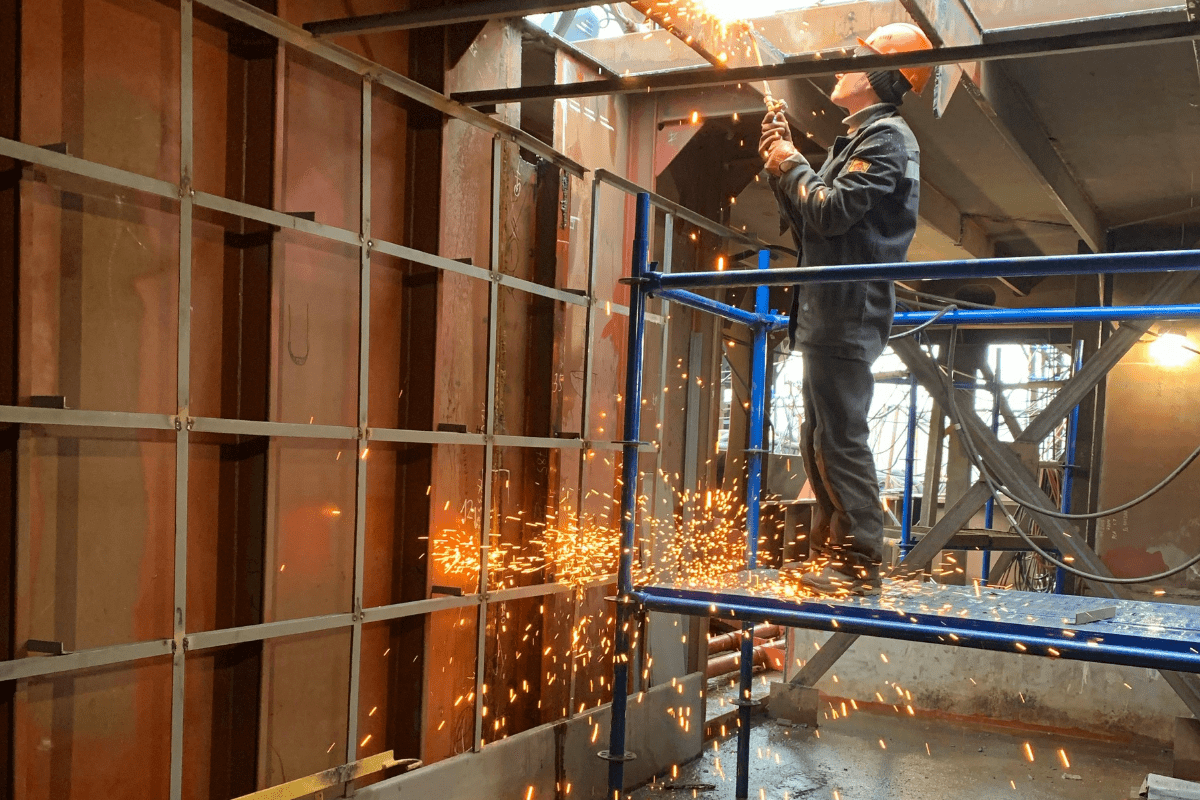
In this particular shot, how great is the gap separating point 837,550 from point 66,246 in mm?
2476

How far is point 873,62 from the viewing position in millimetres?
3104

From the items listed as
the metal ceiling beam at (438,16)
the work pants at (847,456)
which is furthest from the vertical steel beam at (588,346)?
the metal ceiling beam at (438,16)

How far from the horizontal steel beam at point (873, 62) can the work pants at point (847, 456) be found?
0.93 meters

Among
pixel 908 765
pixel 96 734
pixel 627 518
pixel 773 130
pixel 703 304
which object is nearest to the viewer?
pixel 96 734

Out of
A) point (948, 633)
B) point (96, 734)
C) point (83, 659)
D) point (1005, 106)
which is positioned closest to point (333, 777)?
point (96, 734)

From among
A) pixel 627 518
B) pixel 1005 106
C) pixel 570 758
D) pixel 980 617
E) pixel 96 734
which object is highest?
pixel 1005 106

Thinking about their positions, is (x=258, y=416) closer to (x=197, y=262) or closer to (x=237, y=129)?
(x=197, y=262)

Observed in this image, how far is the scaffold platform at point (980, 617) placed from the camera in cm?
276

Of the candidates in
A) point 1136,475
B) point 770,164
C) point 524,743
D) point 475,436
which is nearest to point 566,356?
point 475,436

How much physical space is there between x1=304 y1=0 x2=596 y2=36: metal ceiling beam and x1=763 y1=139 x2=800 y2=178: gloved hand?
101 cm

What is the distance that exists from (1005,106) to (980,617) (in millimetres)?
2904

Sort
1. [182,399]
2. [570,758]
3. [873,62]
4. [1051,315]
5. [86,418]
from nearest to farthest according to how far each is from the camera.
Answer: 1. [86,418]
2. [182,399]
3. [873,62]
4. [1051,315]
5. [570,758]

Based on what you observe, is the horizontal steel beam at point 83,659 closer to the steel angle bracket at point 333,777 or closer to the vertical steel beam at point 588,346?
the steel angle bracket at point 333,777

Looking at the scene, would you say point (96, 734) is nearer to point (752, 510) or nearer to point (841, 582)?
point (841, 582)
